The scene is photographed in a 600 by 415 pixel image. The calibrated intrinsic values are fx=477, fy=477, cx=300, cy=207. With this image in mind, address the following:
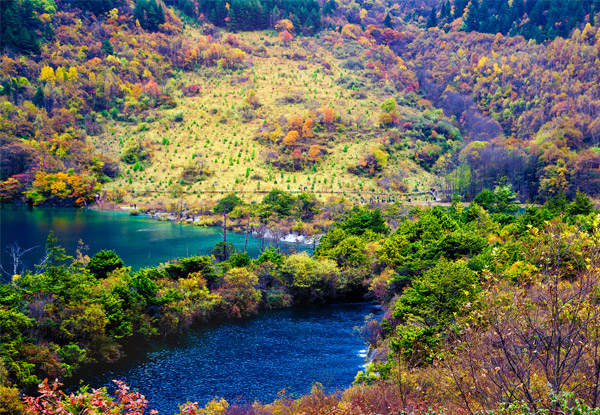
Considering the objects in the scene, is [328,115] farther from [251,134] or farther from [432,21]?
[432,21]

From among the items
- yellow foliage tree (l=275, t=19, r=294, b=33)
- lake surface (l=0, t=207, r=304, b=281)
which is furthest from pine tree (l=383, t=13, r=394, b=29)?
lake surface (l=0, t=207, r=304, b=281)

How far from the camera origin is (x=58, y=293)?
23906 mm

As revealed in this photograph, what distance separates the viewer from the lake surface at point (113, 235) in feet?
157

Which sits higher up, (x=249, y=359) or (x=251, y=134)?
(x=251, y=134)

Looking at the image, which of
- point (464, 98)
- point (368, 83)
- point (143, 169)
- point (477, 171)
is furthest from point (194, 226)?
point (464, 98)

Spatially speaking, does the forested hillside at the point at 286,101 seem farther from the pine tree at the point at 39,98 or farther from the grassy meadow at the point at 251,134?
the grassy meadow at the point at 251,134

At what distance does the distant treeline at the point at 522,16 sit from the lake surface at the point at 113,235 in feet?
436

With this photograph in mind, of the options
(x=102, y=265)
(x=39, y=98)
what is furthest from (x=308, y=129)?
(x=102, y=265)

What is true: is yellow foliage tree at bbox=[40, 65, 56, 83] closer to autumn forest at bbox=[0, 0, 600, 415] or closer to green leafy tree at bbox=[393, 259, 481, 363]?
autumn forest at bbox=[0, 0, 600, 415]

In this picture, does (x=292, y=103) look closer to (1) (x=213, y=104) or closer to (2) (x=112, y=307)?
Result: (1) (x=213, y=104)

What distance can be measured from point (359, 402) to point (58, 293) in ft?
53.1

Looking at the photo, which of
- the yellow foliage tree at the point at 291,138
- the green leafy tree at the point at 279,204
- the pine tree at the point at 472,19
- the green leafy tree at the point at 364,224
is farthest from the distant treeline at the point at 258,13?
the green leafy tree at the point at 364,224

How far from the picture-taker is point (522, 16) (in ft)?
529

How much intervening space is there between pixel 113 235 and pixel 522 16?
6222 inches
